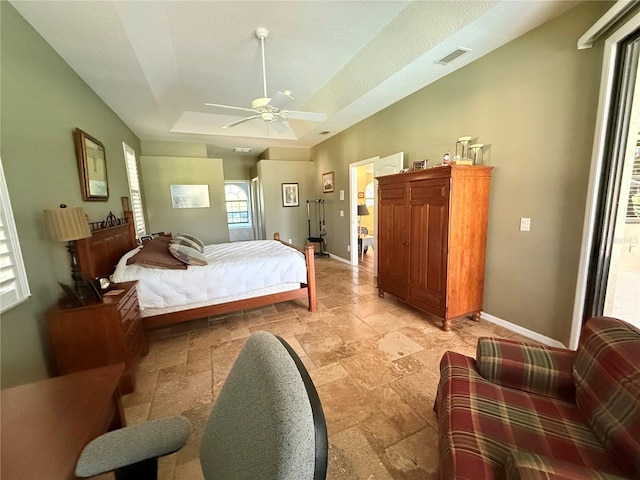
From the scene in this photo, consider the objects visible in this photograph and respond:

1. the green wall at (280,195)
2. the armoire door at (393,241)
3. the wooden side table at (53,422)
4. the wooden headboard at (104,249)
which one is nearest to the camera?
the wooden side table at (53,422)

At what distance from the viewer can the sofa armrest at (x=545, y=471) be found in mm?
783

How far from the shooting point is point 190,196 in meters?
5.73

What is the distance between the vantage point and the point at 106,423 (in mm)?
959

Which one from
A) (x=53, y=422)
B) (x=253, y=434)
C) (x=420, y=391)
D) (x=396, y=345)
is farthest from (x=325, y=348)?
(x=253, y=434)

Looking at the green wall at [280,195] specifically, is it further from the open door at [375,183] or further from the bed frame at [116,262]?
the bed frame at [116,262]

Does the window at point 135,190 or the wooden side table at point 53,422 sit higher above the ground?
the window at point 135,190

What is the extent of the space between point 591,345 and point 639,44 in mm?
2032

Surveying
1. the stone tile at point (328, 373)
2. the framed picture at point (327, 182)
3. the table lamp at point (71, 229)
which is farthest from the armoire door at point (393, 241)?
the table lamp at point (71, 229)

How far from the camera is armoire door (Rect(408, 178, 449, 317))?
2670mm

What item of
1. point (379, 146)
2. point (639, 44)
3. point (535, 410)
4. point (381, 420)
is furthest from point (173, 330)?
point (639, 44)

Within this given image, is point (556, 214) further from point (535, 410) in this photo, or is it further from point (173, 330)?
point (173, 330)

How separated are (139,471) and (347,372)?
1598 mm

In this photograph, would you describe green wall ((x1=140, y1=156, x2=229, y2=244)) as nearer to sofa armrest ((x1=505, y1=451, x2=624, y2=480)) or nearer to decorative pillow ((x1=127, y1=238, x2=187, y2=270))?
decorative pillow ((x1=127, y1=238, x2=187, y2=270))

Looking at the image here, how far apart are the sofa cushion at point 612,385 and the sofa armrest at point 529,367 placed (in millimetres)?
69
